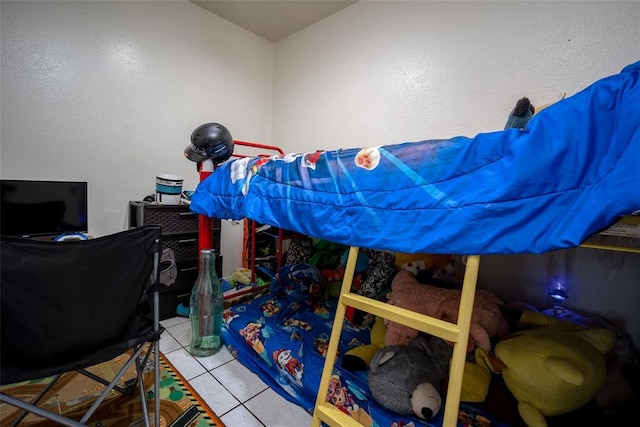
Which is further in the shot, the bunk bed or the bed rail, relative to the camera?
the bed rail

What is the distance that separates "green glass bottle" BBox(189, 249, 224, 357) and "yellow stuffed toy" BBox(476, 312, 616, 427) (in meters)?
1.65

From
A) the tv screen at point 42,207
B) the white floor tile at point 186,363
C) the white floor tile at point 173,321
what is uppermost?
the tv screen at point 42,207

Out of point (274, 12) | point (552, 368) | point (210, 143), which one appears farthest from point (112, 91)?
point (552, 368)

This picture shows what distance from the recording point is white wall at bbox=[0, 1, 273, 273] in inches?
72.6

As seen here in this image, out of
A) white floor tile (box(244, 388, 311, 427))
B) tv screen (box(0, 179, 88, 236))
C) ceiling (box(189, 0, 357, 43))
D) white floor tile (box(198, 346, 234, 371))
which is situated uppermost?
ceiling (box(189, 0, 357, 43))

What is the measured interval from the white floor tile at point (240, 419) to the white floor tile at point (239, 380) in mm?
78

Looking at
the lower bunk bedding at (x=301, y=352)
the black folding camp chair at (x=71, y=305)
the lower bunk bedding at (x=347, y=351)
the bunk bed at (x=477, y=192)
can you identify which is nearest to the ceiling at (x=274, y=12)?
the bunk bed at (x=477, y=192)

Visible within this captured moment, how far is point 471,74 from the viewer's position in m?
1.88

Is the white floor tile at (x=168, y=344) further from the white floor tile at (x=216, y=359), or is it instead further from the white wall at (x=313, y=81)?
the white wall at (x=313, y=81)

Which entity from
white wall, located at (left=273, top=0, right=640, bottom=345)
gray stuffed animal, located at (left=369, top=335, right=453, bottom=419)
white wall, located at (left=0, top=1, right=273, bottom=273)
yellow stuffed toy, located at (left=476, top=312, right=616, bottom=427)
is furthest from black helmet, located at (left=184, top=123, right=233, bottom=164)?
yellow stuffed toy, located at (left=476, top=312, right=616, bottom=427)

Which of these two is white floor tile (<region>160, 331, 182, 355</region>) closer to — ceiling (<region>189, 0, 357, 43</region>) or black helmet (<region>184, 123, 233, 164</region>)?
black helmet (<region>184, 123, 233, 164</region>)

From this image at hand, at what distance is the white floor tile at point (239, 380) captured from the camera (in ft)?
4.52

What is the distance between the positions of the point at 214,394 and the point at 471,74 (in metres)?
2.65

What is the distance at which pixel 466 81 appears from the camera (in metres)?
1.90
